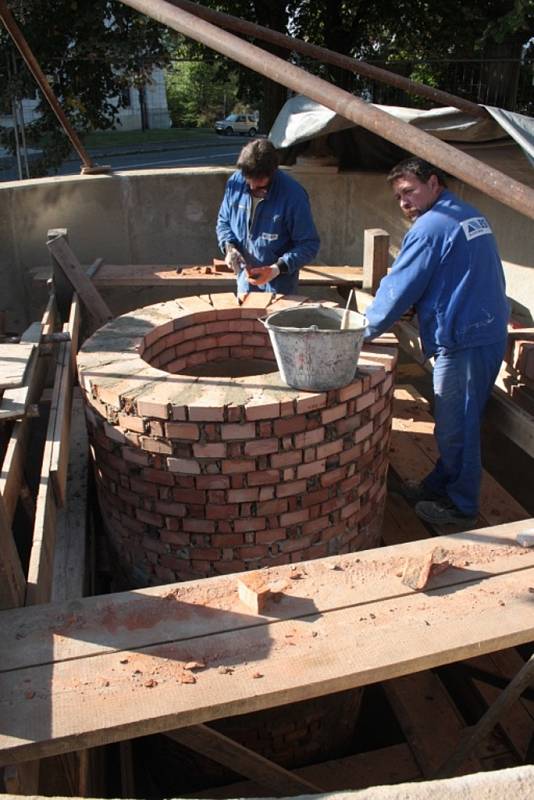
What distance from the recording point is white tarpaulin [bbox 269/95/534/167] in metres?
4.78

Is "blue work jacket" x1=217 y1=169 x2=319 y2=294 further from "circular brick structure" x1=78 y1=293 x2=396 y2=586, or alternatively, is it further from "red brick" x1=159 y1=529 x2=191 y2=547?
"red brick" x1=159 y1=529 x2=191 y2=547

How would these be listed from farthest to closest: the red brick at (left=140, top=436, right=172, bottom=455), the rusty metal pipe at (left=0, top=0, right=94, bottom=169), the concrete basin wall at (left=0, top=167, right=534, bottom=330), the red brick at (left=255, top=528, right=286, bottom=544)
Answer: the concrete basin wall at (left=0, top=167, right=534, bottom=330), the rusty metal pipe at (left=0, top=0, right=94, bottom=169), the red brick at (left=255, top=528, right=286, bottom=544), the red brick at (left=140, top=436, right=172, bottom=455)

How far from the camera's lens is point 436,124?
208 inches

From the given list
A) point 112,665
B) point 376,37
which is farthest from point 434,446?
point 376,37

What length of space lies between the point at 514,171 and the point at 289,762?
4235 millimetres

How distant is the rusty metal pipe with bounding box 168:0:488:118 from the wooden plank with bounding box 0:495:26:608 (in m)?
2.56

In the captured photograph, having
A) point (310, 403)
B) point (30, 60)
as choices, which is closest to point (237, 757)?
point (310, 403)

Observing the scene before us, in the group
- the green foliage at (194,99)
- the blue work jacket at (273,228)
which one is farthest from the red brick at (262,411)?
the green foliage at (194,99)

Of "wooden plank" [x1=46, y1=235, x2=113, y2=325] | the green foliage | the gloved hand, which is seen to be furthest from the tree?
the green foliage

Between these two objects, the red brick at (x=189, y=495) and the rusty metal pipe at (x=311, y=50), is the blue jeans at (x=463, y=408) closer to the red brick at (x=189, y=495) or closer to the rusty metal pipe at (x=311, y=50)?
the red brick at (x=189, y=495)

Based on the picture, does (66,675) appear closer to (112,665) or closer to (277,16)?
(112,665)

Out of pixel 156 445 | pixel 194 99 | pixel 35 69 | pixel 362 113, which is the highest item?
pixel 35 69

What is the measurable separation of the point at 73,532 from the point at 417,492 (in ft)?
6.16

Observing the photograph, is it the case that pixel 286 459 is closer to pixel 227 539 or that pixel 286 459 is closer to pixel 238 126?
pixel 227 539
